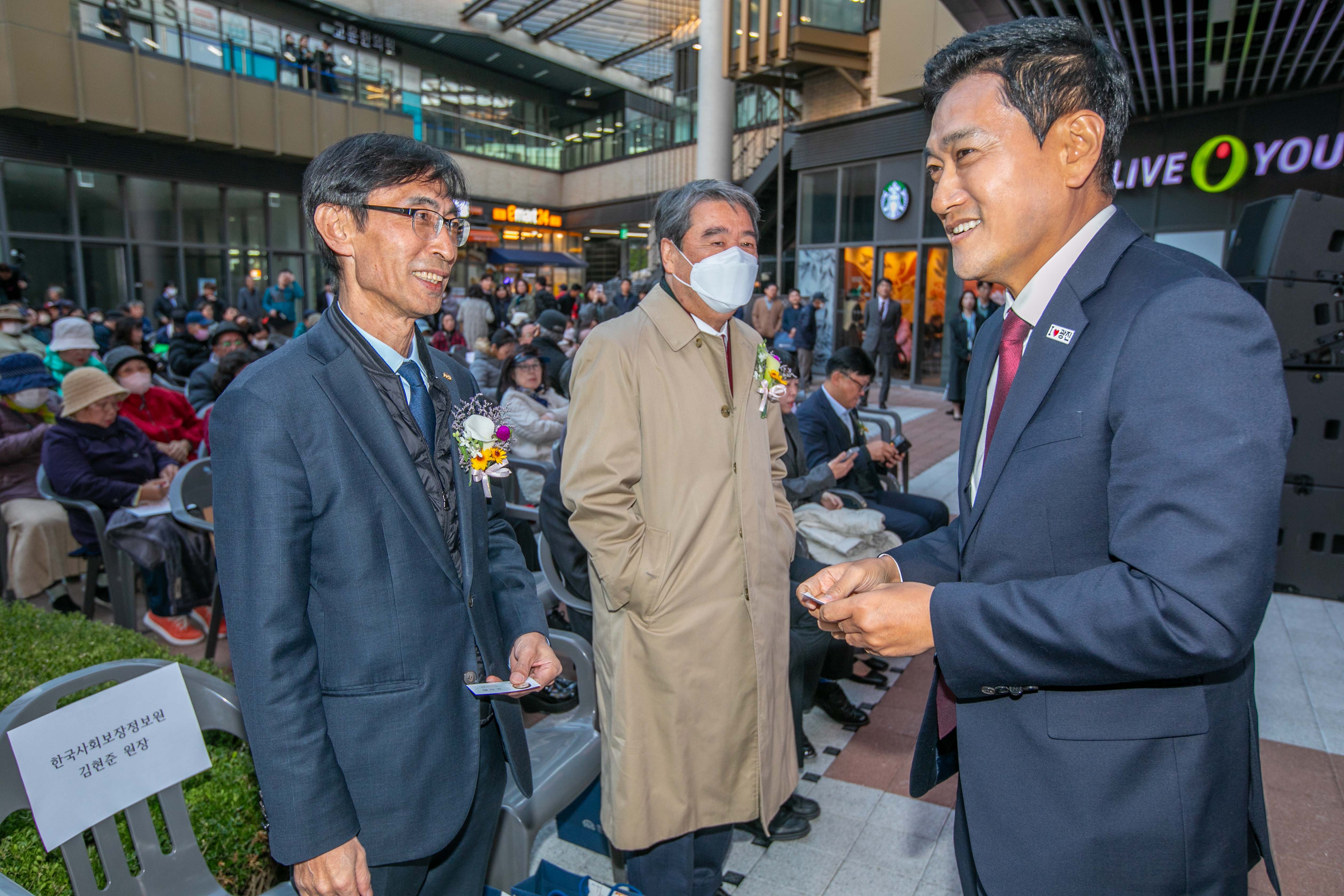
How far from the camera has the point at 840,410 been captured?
486 cm

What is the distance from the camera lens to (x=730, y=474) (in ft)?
7.46

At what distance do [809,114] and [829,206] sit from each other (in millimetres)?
1841

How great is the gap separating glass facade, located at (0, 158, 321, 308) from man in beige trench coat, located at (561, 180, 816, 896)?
16190 mm

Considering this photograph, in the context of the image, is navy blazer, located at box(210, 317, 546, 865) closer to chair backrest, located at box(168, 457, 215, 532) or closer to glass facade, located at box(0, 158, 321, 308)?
chair backrest, located at box(168, 457, 215, 532)

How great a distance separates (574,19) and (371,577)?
2448 centimetres

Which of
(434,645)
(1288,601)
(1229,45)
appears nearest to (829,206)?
(1229,45)

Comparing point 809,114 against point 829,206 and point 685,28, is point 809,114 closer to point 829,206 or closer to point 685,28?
point 829,206

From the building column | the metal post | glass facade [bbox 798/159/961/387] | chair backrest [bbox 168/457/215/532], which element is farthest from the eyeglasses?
the building column

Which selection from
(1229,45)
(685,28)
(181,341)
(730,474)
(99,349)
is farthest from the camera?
(685,28)

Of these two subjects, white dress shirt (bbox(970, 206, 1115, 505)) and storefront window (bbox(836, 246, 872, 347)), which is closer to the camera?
white dress shirt (bbox(970, 206, 1115, 505))

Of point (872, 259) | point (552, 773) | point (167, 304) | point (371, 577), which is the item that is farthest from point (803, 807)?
point (167, 304)

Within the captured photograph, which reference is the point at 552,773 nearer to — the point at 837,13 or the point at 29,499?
the point at 29,499

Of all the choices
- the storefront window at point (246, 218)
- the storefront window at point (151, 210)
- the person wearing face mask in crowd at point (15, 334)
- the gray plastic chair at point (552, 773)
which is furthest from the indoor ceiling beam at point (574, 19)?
the gray plastic chair at point (552, 773)

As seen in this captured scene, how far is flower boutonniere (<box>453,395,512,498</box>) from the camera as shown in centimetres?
175
